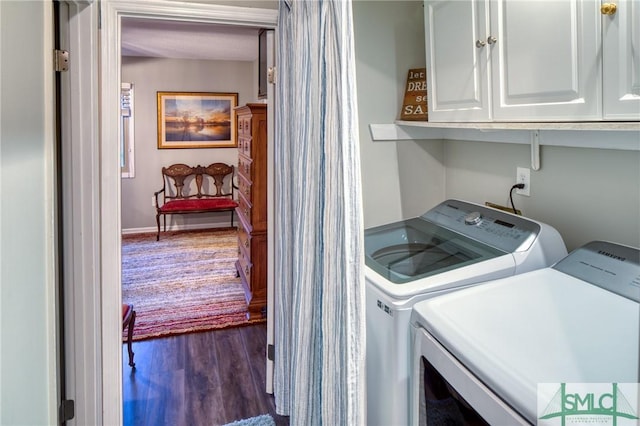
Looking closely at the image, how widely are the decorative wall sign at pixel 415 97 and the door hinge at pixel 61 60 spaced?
1.53 m

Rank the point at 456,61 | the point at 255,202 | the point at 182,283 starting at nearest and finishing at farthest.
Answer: the point at 456,61, the point at 255,202, the point at 182,283

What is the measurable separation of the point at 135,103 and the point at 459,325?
5.74 meters

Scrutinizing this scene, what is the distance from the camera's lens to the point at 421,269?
1596 millimetres

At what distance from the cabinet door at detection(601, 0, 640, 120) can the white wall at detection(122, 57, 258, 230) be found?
5.40 m

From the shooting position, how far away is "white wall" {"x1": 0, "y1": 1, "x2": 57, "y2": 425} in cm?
109

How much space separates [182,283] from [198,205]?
1.86m

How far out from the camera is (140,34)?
4383 millimetres

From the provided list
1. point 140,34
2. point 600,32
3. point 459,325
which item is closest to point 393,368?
point 459,325

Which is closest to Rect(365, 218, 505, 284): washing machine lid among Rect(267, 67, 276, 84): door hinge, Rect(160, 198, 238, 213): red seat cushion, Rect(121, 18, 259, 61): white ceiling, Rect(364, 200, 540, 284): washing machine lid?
Rect(364, 200, 540, 284): washing machine lid

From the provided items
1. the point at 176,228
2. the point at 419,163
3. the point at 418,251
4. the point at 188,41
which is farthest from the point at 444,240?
the point at 176,228

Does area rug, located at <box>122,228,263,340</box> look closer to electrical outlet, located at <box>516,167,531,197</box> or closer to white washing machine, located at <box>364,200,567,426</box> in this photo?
white washing machine, located at <box>364,200,567,426</box>

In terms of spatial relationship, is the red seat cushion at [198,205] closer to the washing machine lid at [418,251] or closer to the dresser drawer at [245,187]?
the dresser drawer at [245,187]

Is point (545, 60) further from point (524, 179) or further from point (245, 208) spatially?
point (245, 208)

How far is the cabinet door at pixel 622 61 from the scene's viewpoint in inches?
43.0
